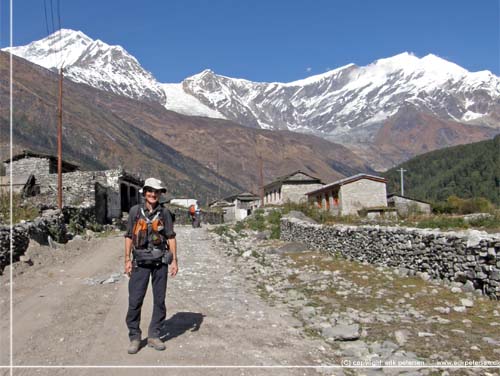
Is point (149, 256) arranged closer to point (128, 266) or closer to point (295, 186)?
point (128, 266)

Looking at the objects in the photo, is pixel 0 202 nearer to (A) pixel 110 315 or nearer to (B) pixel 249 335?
(A) pixel 110 315

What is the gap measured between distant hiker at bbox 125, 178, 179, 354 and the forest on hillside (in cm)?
7179

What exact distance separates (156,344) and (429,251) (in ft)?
23.9

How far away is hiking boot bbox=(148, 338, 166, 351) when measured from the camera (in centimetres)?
603

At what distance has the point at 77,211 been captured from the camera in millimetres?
24438

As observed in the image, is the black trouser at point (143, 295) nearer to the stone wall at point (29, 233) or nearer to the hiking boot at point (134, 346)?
the hiking boot at point (134, 346)

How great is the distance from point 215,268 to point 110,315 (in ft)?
20.7

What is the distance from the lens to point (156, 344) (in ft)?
19.9

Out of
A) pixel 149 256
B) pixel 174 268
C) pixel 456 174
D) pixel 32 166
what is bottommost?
pixel 174 268

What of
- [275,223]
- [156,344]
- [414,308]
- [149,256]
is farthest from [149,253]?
[275,223]

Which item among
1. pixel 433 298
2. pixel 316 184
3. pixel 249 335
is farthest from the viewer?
pixel 316 184

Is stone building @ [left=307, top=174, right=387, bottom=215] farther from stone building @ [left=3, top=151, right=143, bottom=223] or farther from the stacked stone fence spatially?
stone building @ [left=3, top=151, right=143, bottom=223]

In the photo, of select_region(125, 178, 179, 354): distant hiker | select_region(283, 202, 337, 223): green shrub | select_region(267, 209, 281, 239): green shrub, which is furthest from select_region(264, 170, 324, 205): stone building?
select_region(125, 178, 179, 354): distant hiker

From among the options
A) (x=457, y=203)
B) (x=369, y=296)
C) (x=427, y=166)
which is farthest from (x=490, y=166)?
(x=369, y=296)
